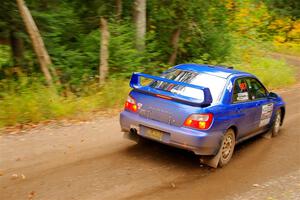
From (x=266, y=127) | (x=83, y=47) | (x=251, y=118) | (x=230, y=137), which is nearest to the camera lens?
(x=230, y=137)

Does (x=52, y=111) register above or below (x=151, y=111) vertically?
below

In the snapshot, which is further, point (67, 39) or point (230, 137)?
point (67, 39)

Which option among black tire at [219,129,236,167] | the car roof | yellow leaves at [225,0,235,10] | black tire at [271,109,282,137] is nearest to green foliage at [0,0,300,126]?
yellow leaves at [225,0,235,10]

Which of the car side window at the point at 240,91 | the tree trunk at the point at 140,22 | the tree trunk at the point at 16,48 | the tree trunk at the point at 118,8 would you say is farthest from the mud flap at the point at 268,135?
the tree trunk at the point at 118,8

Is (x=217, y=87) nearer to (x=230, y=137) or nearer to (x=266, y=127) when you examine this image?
(x=230, y=137)

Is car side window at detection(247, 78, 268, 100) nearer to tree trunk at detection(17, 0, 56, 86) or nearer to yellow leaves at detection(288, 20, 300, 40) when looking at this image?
tree trunk at detection(17, 0, 56, 86)

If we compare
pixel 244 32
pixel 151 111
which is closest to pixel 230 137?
pixel 151 111

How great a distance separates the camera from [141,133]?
6.80 metres

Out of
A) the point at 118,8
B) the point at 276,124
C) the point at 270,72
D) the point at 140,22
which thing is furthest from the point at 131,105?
the point at 270,72

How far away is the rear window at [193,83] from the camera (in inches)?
270

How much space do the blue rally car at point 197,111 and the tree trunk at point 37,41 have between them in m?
5.56

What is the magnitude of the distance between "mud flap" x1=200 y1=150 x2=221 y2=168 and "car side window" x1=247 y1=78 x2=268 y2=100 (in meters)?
1.72

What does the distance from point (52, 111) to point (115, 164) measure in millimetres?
3364

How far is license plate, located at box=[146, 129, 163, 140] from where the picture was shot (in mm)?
6582
